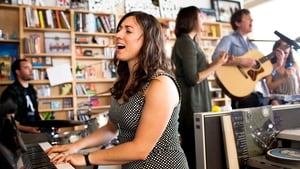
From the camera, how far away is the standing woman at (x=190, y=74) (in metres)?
1.79

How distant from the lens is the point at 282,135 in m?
1.30

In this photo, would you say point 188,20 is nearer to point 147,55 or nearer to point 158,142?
point 147,55

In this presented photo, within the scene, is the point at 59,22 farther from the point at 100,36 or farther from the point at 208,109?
the point at 208,109

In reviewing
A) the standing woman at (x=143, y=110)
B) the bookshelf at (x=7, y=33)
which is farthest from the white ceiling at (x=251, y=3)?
the standing woman at (x=143, y=110)

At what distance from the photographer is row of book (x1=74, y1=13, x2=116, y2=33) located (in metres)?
4.40

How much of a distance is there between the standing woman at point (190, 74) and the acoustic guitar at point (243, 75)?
559mm

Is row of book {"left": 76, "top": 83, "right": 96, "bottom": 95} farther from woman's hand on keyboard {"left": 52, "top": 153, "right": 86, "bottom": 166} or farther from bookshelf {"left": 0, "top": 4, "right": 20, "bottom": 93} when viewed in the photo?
woman's hand on keyboard {"left": 52, "top": 153, "right": 86, "bottom": 166}

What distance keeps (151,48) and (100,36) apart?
143 inches

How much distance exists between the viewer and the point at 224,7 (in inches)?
221

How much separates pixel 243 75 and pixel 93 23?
8.97 feet

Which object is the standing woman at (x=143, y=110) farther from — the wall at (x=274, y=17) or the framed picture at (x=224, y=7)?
the framed picture at (x=224, y=7)

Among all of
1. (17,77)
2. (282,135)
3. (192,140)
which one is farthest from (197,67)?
(17,77)

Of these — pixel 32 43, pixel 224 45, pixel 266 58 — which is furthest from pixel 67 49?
pixel 266 58

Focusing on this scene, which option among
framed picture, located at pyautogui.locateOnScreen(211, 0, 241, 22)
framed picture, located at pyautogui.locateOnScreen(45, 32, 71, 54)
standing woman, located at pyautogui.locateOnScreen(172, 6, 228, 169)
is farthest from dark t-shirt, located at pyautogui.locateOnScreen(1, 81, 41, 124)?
framed picture, located at pyautogui.locateOnScreen(211, 0, 241, 22)
